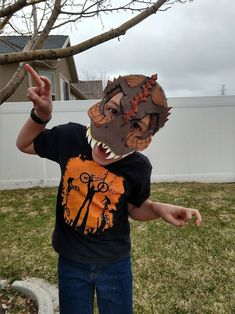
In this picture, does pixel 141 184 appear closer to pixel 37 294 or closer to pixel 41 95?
pixel 41 95

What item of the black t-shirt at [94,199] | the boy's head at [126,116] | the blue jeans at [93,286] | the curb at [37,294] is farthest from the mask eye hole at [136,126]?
the curb at [37,294]

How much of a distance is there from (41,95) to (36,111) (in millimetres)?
81

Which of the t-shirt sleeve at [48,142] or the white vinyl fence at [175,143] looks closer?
the t-shirt sleeve at [48,142]

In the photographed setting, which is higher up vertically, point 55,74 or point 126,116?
point 55,74

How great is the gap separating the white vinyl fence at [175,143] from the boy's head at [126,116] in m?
5.82

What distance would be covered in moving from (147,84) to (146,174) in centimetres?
38

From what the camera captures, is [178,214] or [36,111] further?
[36,111]

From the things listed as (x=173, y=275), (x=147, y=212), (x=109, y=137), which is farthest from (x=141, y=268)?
(x=109, y=137)

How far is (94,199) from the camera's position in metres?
1.54

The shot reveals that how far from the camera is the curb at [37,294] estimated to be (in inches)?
103

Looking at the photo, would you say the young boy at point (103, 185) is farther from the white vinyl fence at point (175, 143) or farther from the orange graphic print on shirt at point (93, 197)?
the white vinyl fence at point (175, 143)

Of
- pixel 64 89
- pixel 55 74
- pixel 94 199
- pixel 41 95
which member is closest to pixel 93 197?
pixel 94 199

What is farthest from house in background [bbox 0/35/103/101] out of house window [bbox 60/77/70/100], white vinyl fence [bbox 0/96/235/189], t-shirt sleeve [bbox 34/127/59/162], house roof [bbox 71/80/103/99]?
t-shirt sleeve [bbox 34/127/59/162]

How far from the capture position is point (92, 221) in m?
1.54
